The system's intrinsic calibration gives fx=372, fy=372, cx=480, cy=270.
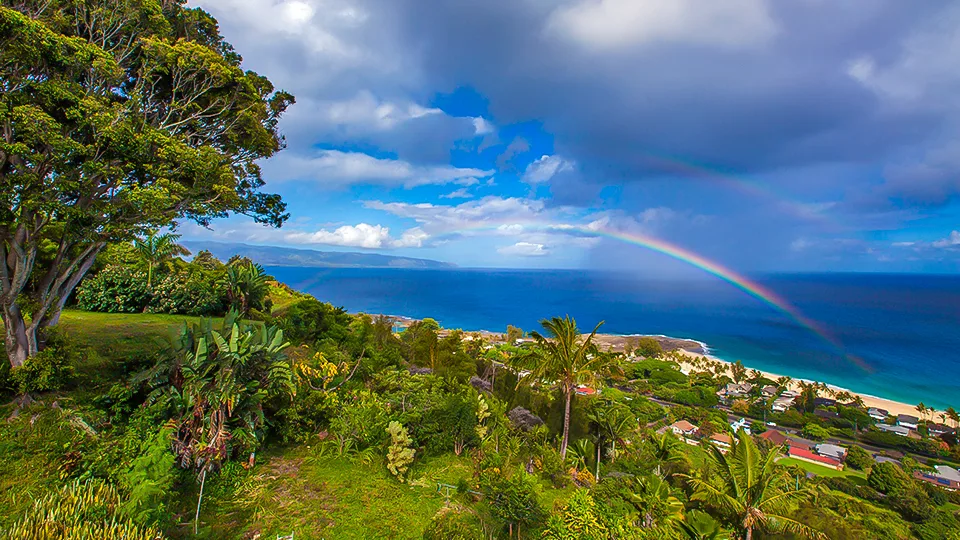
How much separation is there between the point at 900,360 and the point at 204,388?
373 ft

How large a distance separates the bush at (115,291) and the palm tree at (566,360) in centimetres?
1697

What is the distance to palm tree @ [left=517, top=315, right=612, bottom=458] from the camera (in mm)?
11961

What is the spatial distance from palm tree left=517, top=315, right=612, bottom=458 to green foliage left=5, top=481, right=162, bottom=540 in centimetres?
964

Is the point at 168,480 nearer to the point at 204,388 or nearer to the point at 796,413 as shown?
the point at 204,388

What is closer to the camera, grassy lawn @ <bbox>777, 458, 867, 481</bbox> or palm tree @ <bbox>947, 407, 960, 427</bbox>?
grassy lawn @ <bbox>777, 458, 867, 481</bbox>

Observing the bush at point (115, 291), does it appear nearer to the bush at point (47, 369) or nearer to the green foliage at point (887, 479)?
the bush at point (47, 369)

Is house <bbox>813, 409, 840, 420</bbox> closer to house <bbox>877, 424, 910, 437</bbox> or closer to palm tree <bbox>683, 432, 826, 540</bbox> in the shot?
house <bbox>877, 424, 910, 437</bbox>

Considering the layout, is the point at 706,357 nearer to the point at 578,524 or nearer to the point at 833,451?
the point at 833,451

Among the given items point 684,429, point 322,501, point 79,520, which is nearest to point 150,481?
point 79,520

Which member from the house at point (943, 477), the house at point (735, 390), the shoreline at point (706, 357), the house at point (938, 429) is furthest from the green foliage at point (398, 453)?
the house at point (938, 429)

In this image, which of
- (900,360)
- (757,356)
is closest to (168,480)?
(757,356)

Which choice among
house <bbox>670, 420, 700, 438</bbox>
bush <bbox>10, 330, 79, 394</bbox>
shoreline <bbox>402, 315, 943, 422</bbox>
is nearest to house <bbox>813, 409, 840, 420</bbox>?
shoreline <bbox>402, 315, 943, 422</bbox>

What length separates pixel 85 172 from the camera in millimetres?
6352

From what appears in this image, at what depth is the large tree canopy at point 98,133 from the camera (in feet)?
19.5
